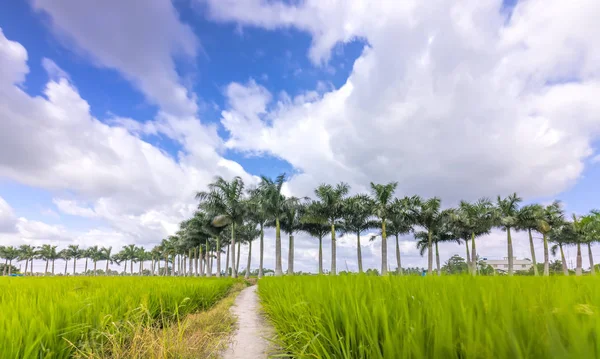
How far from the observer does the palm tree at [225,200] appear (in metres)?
33.3

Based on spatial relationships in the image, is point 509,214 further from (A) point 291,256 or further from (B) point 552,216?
(A) point 291,256

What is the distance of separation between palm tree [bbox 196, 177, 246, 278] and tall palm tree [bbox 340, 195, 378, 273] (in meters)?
12.2

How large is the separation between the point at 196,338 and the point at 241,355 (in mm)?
734

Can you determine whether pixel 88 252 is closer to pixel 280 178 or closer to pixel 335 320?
pixel 280 178

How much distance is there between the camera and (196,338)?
183 inches

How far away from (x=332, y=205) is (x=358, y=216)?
418 centimetres

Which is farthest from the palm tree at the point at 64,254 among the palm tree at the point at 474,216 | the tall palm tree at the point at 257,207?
the palm tree at the point at 474,216

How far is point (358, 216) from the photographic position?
3684 centimetres

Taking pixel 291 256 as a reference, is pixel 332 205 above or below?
above

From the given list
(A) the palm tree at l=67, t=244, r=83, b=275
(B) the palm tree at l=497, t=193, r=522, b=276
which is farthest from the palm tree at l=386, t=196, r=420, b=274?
(A) the palm tree at l=67, t=244, r=83, b=275

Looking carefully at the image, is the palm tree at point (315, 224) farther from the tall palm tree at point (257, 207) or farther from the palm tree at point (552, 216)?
the palm tree at point (552, 216)

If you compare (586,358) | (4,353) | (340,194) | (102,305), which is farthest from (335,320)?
(340,194)

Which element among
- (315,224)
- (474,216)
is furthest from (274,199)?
(474,216)

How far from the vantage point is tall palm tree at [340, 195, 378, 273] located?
35.3 meters
